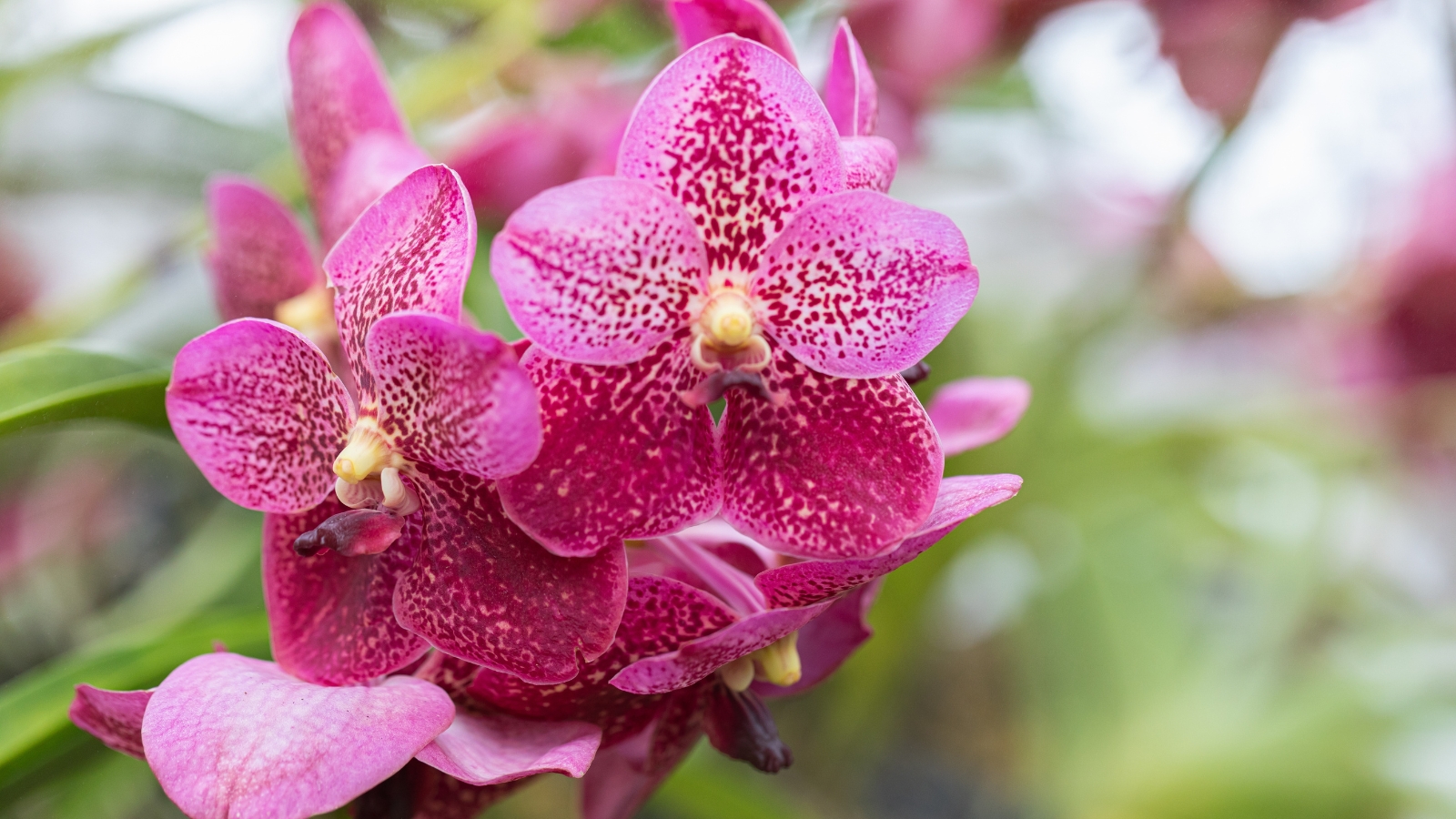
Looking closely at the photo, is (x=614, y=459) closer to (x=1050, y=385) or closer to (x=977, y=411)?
(x=977, y=411)

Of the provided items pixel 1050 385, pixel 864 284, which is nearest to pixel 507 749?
pixel 864 284

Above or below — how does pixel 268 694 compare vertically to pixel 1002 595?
above

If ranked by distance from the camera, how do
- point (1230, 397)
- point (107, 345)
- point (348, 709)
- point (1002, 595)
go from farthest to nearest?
point (1002, 595) → point (1230, 397) → point (107, 345) → point (348, 709)

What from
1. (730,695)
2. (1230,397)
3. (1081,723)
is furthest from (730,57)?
(1081,723)

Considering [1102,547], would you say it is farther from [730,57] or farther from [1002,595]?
[730,57]

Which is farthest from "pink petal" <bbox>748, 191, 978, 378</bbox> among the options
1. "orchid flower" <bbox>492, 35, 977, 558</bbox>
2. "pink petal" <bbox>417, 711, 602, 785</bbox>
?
"pink petal" <bbox>417, 711, 602, 785</bbox>

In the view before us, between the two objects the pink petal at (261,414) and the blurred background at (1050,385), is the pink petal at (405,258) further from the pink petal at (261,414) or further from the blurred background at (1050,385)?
the blurred background at (1050,385)
